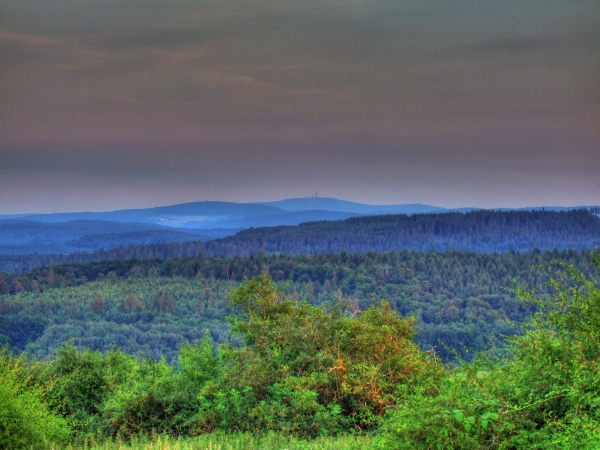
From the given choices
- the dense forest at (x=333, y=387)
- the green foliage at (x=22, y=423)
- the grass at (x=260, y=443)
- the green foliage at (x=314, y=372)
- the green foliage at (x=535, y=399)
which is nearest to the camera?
the green foliage at (x=535, y=399)

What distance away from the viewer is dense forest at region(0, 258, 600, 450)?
10805 mm

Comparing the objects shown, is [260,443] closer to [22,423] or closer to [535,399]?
[22,423]

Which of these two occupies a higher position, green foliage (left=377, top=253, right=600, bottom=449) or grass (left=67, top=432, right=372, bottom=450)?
green foliage (left=377, top=253, right=600, bottom=449)

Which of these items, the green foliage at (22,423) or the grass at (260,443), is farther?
the green foliage at (22,423)

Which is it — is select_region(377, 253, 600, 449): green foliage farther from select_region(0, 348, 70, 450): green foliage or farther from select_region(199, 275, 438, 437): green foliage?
select_region(0, 348, 70, 450): green foliage

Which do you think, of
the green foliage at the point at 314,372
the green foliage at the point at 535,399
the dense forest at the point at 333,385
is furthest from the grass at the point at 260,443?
the green foliage at the point at 535,399

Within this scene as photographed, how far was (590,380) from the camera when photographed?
34.5 feet

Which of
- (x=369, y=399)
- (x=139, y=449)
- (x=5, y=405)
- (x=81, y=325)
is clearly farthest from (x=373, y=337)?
(x=81, y=325)

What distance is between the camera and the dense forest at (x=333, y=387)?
35.4 ft

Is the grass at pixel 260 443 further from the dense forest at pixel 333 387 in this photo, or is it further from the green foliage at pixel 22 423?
the green foliage at pixel 22 423

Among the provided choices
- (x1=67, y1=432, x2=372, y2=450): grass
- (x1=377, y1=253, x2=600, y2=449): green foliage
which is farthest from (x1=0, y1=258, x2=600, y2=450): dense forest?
(x1=67, y1=432, x2=372, y2=450): grass

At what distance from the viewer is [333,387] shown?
1925 cm

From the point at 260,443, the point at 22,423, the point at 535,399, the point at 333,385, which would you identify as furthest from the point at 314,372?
the point at 535,399

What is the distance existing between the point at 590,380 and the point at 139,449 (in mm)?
10482
